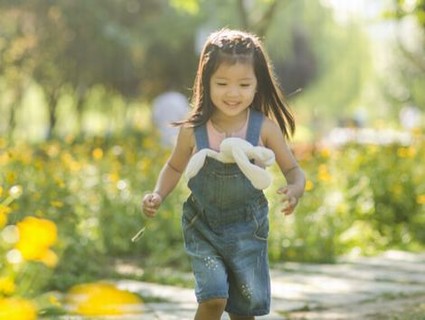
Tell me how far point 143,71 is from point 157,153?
57.5 feet

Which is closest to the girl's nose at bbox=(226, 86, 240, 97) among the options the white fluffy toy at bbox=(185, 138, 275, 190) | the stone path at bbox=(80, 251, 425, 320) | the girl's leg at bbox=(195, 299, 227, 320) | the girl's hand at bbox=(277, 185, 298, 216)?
the white fluffy toy at bbox=(185, 138, 275, 190)

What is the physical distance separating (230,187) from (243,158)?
135mm

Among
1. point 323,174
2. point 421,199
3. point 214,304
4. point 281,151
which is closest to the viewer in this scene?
point 214,304

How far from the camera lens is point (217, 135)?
3.81 m

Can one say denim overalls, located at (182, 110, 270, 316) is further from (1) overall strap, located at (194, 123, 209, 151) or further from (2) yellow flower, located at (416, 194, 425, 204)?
(2) yellow flower, located at (416, 194, 425, 204)

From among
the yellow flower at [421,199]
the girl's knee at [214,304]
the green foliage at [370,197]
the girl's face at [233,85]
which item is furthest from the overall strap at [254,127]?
the yellow flower at [421,199]

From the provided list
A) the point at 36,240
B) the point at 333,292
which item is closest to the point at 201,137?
the point at 36,240

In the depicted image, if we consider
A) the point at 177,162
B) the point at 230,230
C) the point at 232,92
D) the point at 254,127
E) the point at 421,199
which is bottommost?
the point at 421,199

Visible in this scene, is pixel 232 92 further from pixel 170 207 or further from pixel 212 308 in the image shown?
pixel 170 207

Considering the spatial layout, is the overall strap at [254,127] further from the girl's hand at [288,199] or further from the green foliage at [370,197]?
the green foliage at [370,197]

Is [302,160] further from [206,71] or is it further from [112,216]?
[206,71]

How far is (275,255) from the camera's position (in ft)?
24.1

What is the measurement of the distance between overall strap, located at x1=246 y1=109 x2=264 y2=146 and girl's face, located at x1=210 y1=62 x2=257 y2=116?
0.13 metres

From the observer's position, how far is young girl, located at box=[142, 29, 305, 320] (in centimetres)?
369
